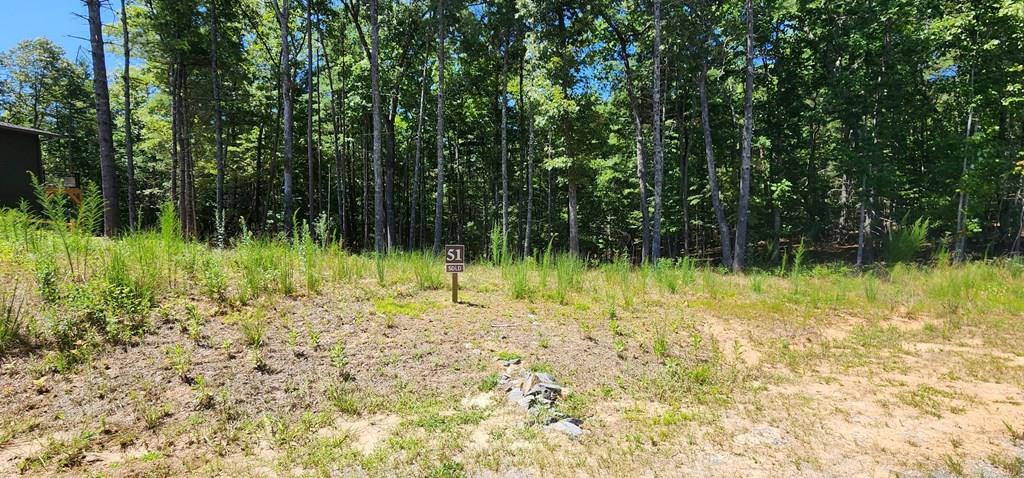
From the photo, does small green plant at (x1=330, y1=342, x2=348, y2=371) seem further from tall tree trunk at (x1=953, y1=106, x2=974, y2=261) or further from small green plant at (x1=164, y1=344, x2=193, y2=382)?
tall tree trunk at (x1=953, y1=106, x2=974, y2=261)

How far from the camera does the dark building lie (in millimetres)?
13797

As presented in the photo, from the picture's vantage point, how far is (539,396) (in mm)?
3654

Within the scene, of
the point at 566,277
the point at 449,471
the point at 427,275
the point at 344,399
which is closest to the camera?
the point at 449,471

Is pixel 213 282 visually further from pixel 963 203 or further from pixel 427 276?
pixel 963 203

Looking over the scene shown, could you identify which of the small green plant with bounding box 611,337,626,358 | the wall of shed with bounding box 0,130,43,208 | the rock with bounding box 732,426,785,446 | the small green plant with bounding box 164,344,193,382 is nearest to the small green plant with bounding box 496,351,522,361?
the small green plant with bounding box 611,337,626,358

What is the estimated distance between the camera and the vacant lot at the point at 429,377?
9.23ft

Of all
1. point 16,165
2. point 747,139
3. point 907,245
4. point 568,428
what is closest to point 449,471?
point 568,428

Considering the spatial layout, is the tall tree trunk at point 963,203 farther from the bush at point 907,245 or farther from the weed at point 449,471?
the weed at point 449,471

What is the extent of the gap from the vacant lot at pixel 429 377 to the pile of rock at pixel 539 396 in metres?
0.07

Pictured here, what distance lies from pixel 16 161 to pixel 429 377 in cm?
1869

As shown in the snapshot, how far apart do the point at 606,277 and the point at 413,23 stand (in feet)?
42.9

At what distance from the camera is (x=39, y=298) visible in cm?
428

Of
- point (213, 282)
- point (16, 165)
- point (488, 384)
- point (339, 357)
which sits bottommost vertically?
point (488, 384)

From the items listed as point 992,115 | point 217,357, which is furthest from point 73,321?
point 992,115
